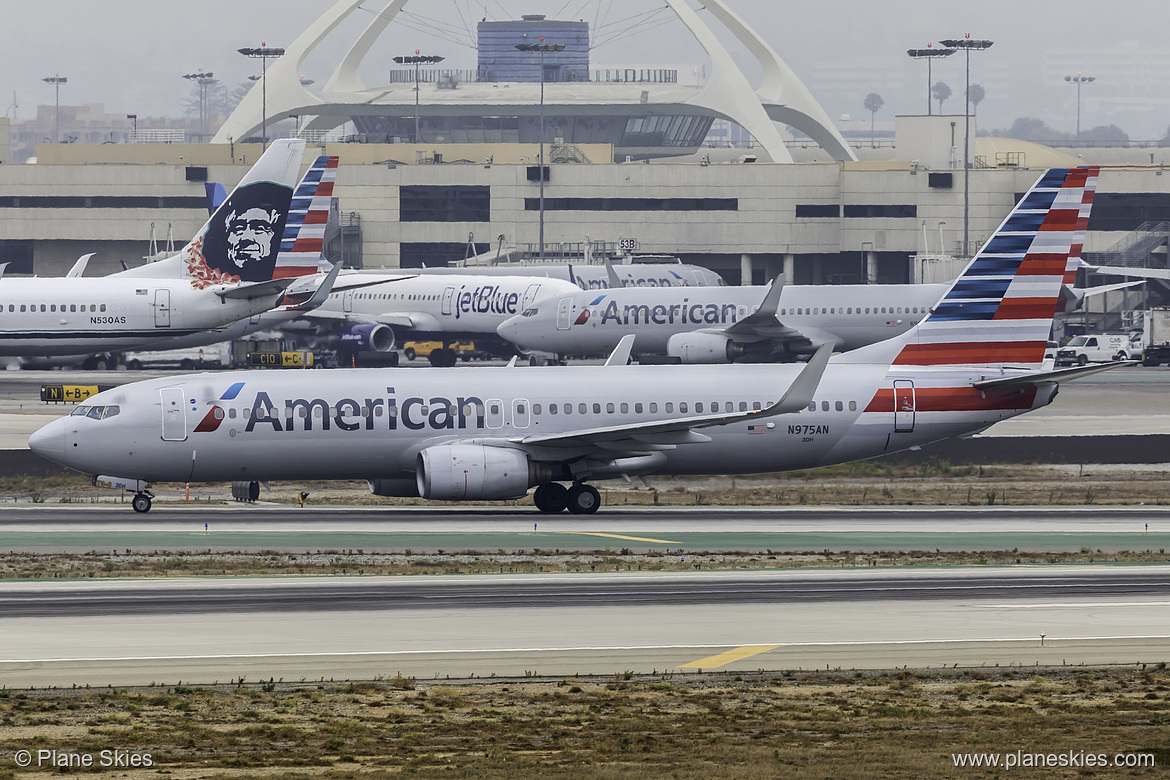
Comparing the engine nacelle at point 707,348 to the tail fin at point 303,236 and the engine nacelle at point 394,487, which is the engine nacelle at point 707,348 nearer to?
the tail fin at point 303,236

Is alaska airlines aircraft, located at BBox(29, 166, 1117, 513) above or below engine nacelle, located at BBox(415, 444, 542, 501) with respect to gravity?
above

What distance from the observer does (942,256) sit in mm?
134125

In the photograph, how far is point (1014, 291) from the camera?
45.2 m

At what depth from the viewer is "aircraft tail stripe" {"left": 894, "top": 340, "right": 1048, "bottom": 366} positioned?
4462 centimetres

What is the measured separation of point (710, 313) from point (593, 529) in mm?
46603

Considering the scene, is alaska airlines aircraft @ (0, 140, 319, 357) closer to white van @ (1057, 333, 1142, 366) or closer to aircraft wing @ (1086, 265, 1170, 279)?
white van @ (1057, 333, 1142, 366)

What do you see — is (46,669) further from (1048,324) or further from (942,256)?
(942,256)

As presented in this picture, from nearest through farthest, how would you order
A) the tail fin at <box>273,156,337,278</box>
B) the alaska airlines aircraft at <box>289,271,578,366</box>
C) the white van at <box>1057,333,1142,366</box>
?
the tail fin at <box>273,156,337,278</box>
the white van at <box>1057,333,1142,366</box>
the alaska airlines aircraft at <box>289,271,578,366</box>

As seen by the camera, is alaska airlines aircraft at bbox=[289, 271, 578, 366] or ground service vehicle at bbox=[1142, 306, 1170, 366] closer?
alaska airlines aircraft at bbox=[289, 271, 578, 366]

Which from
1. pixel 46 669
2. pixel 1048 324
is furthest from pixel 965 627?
pixel 1048 324

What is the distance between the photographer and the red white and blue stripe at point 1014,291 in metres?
44.8

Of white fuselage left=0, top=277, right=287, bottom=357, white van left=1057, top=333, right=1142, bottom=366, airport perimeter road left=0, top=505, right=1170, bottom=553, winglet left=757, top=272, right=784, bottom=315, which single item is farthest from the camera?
white van left=1057, top=333, right=1142, bottom=366

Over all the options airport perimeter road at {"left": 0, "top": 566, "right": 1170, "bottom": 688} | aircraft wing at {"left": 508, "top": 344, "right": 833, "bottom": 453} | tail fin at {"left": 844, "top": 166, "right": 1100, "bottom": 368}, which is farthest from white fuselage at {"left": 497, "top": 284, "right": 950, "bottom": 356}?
airport perimeter road at {"left": 0, "top": 566, "right": 1170, "bottom": 688}

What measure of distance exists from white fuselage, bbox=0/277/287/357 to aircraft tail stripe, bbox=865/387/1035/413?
Answer: 36.4 metres
